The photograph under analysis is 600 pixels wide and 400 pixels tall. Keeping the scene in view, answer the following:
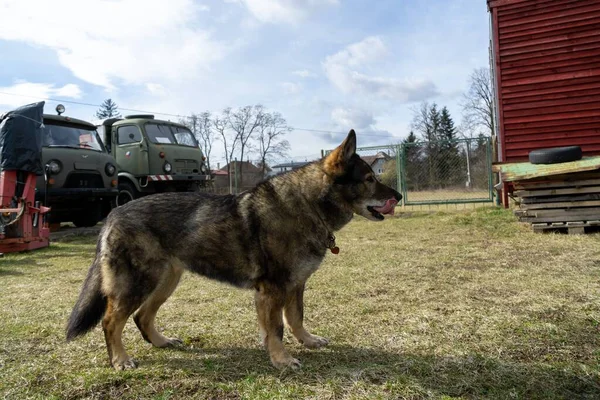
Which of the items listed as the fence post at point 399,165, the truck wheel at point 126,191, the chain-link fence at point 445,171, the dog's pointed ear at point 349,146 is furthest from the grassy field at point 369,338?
the fence post at point 399,165

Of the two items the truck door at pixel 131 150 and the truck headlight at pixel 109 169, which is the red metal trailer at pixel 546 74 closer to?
the truck door at pixel 131 150

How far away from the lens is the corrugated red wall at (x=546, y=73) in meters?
10.7

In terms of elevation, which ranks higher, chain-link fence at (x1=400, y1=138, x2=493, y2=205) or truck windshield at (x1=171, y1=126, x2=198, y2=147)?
truck windshield at (x1=171, y1=126, x2=198, y2=147)

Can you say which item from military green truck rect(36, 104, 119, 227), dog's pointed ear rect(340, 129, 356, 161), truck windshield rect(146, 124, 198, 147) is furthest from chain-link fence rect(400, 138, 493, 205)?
dog's pointed ear rect(340, 129, 356, 161)

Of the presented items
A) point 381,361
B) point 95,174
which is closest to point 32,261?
point 95,174

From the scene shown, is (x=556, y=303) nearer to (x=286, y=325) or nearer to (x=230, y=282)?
(x=286, y=325)

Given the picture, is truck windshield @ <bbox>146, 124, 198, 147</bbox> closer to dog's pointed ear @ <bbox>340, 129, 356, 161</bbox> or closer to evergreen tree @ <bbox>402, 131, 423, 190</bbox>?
evergreen tree @ <bbox>402, 131, 423, 190</bbox>

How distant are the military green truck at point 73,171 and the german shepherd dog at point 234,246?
8002 mm

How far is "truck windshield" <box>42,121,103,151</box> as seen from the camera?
430 inches

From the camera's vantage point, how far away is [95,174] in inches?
447

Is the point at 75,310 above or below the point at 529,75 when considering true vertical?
below

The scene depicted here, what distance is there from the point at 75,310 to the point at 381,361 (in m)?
2.30

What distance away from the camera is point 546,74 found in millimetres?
11031

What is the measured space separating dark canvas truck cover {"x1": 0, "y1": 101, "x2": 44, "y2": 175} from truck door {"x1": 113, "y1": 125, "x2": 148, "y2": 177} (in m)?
3.93
